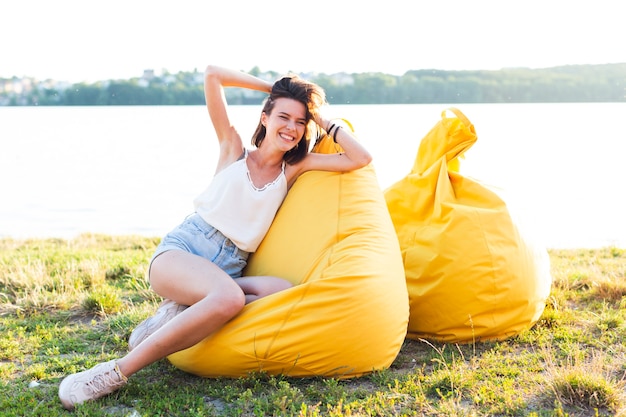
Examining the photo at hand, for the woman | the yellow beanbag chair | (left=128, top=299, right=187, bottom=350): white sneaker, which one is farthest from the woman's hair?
(left=128, top=299, right=187, bottom=350): white sneaker

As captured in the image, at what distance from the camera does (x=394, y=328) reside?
3273mm

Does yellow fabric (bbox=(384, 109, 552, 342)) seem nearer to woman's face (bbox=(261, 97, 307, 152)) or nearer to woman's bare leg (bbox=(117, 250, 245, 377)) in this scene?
woman's face (bbox=(261, 97, 307, 152))

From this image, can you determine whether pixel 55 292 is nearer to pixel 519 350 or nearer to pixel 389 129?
pixel 519 350

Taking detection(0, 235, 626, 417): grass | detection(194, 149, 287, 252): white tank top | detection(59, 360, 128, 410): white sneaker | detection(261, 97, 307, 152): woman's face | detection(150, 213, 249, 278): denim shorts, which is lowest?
detection(0, 235, 626, 417): grass

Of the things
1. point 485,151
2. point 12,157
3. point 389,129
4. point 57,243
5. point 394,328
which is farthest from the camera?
point 389,129

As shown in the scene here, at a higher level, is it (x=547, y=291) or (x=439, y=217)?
(x=439, y=217)

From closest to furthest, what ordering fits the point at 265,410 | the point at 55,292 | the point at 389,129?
the point at 265,410 → the point at 55,292 → the point at 389,129

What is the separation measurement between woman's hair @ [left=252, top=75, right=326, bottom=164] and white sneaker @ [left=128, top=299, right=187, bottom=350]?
3.26 ft

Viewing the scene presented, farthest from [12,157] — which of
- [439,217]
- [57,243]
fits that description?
[439,217]

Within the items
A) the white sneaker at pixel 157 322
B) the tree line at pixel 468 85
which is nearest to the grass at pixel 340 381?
the white sneaker at pixel 157 322

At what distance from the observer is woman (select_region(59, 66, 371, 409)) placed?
3.07 metres

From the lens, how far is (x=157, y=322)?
3473 mm

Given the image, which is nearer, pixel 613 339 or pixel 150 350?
pixel 150 350

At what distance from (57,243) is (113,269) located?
2.49 m
